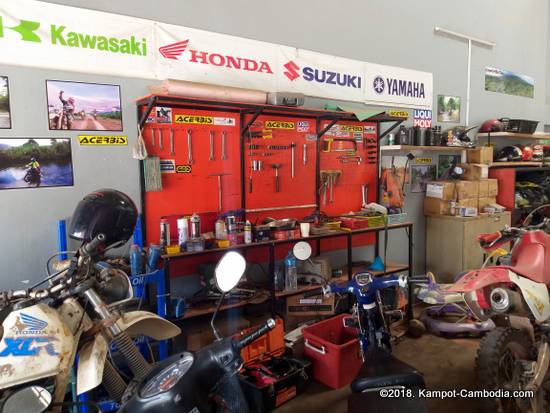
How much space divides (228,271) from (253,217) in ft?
6.98

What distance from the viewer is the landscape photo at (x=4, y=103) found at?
2364 millimetres

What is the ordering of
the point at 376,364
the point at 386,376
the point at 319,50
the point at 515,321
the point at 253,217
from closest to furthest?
1. the point at 386,376
2. the point at 376,364
3. the point at 515,321
4. the point at 253,217
5. the point at 319,50

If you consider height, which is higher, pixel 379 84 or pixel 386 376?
pixel 379 84

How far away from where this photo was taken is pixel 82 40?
2543mm

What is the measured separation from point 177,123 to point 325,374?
81.0 inches

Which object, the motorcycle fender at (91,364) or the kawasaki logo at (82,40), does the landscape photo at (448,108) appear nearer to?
the kawasaki logo at (82,40)

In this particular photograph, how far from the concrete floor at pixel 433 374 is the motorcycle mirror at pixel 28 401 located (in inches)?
62.2

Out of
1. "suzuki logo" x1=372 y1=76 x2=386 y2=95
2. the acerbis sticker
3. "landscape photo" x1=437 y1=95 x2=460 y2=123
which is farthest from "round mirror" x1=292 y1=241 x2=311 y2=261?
"landscape photo" x1=437 y1=95 x2=460 y2=123

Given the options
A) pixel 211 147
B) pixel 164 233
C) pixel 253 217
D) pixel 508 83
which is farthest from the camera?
pixel 508 83

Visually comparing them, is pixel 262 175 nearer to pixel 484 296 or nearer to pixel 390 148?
pixel 390 148

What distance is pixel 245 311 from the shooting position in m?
3.22

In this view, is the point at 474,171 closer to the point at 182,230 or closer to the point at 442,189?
the point at 442,189

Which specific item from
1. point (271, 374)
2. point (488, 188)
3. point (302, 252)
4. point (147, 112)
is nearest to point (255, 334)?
point (302, 252)

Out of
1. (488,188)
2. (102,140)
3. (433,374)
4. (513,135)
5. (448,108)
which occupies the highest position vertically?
(448,108)
